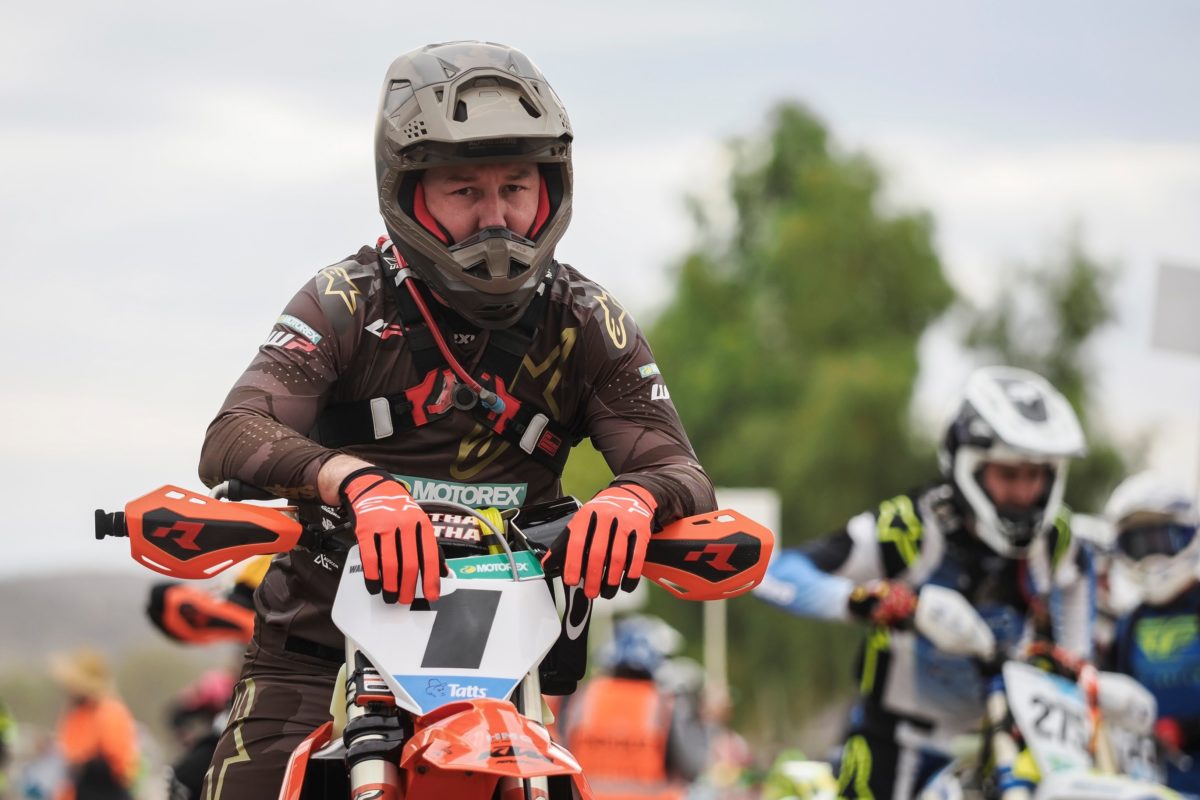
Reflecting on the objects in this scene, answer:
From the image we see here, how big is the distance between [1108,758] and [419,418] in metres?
3.80

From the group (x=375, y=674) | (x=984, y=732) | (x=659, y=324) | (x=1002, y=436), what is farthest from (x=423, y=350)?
(x=659, y=324)

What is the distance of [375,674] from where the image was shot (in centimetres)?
355

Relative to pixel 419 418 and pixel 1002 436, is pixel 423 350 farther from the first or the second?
pixel 1002 436

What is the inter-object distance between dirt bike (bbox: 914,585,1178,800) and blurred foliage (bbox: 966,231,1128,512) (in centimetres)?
3284

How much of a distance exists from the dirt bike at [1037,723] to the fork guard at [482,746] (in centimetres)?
350

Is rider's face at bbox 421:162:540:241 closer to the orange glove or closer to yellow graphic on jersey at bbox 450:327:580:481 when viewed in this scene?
yellow graphic on jersey at bbox 450:327:580:481

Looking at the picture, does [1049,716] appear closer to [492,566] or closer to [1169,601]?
[492,566]

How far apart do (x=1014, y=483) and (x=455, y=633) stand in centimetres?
457

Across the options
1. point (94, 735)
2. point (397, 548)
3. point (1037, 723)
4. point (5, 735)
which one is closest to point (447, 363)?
point (397, 548)

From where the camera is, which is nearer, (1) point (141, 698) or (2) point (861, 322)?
(1) point (141, 698)

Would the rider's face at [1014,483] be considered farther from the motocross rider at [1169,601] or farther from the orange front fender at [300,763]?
the orange front fender at [300,763]

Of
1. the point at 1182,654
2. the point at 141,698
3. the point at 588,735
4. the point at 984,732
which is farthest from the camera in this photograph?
the point at 141,698

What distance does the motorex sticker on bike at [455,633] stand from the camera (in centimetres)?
347

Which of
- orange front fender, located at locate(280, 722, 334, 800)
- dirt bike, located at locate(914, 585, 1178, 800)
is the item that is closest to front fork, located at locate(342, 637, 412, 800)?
orange front fender, located at locate(280, 722, 334, 800)
